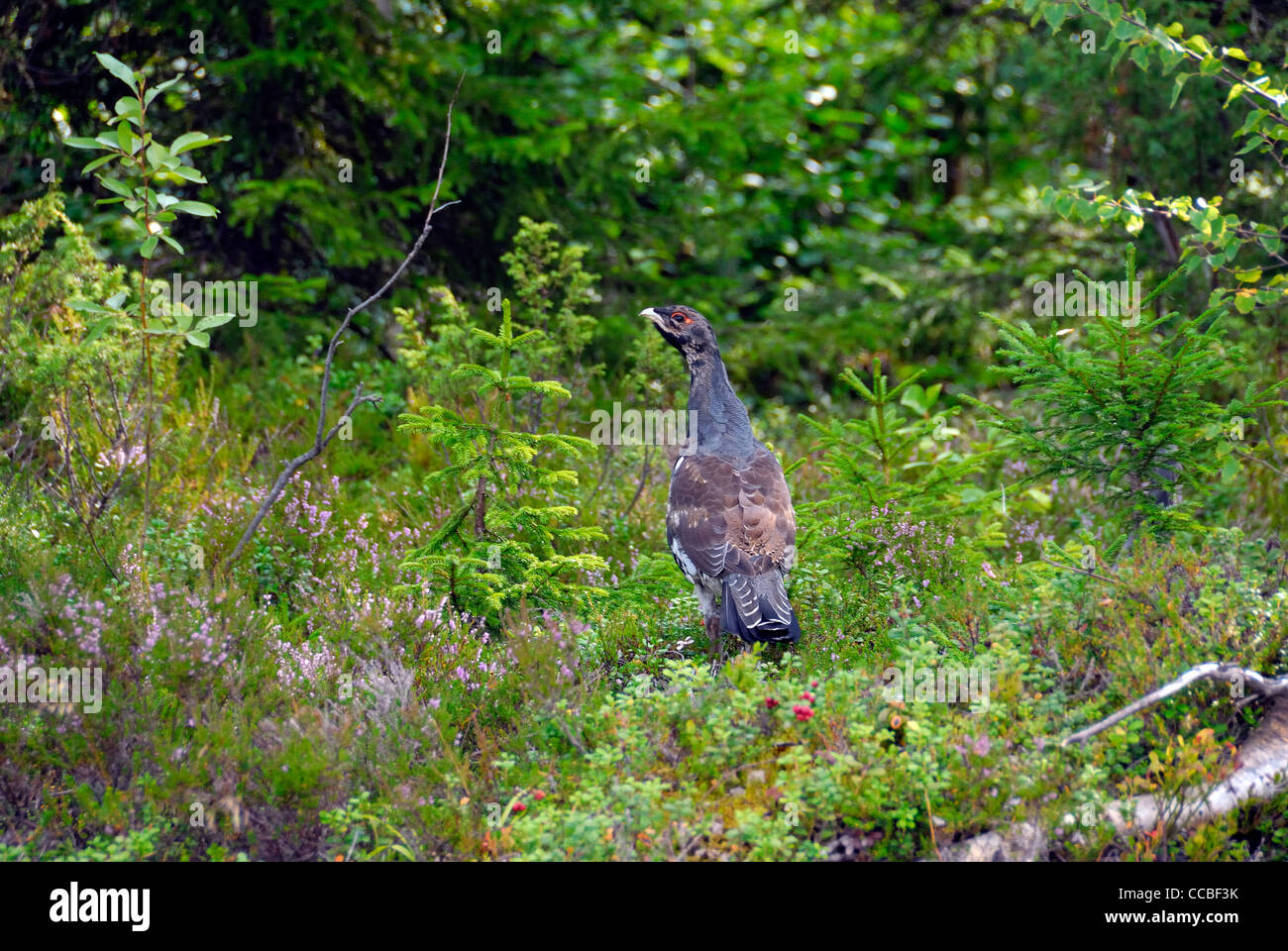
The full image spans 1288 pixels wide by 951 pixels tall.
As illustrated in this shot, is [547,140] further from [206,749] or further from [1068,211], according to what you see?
[206,749]

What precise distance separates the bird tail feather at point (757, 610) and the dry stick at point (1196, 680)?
1.50 m

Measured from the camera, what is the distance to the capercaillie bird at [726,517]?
5.75m

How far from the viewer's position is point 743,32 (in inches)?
517

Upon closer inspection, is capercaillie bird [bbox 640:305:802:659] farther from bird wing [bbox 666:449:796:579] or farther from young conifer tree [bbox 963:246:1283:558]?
young conifer tree [bbox 963:246:1283:558]

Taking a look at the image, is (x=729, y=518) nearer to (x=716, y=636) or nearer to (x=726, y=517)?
(x=726, y=517)

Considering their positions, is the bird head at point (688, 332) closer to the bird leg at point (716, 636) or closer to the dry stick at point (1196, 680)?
the bird leg at point (716, 636)

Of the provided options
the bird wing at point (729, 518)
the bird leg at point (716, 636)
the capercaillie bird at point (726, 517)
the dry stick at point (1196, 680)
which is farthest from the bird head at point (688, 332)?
the dry stick at point (1196, 680)

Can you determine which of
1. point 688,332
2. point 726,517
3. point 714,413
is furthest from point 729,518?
point 688,332

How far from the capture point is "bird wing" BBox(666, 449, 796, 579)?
596 cm

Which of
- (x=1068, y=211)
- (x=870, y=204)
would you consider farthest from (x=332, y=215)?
(x=870, y=204)

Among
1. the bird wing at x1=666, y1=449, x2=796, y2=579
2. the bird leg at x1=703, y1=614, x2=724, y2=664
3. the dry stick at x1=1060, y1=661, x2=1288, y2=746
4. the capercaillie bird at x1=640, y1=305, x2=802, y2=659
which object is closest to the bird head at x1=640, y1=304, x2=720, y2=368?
the capercaillie bird at x1=640, y1=305, x2=802, y2=659

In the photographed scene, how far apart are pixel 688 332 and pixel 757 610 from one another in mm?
2202

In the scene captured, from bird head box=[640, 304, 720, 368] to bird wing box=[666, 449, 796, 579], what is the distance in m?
0.85

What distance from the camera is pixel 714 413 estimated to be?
6.97m
